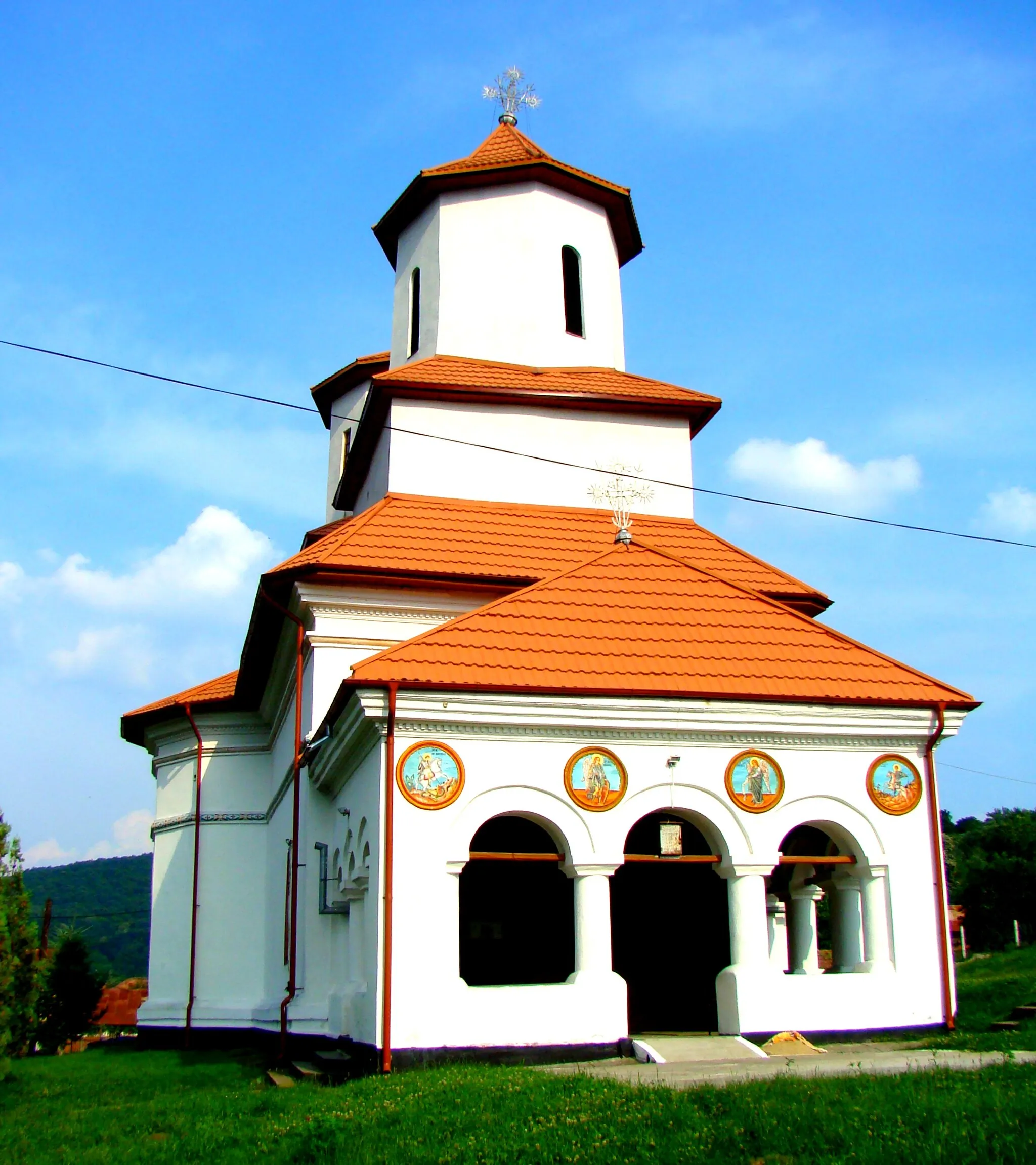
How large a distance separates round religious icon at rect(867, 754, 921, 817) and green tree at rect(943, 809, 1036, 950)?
3171 centimetres

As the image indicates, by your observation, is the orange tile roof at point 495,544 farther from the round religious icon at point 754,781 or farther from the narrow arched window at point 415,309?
the round religious icon at point 754,781

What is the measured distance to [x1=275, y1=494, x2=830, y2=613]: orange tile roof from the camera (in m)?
14.8

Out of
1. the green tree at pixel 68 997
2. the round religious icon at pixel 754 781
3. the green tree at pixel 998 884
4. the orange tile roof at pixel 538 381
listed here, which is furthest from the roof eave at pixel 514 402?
the green tree at pixel 998 884

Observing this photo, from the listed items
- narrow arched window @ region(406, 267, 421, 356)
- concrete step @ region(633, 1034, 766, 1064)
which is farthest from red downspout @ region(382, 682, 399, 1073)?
narrow arched window @ region(406, 267, 421, 356)

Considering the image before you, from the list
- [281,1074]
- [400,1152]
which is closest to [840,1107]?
[400,1152]

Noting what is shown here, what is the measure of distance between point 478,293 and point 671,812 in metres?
9.56

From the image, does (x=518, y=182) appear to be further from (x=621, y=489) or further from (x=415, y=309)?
(x=621, y=489)

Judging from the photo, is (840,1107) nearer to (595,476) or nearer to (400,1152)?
(400,1152)

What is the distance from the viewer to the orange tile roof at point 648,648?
1129cm

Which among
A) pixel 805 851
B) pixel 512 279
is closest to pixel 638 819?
pixel 805 851

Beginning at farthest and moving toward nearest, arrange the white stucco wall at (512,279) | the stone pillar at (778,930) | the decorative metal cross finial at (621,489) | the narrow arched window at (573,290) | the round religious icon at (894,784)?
the narrow arched window at (573,290)
the white stucco wall at (512,279)
the decorative metal cross finial at (621,489)
the stone pillar at (778,930)
the round religious icon at (894,784)

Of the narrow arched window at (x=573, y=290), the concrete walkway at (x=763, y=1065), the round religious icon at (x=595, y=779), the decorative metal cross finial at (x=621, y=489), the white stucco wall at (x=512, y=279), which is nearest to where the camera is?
the concrete walkway at (x=763, y=1065)

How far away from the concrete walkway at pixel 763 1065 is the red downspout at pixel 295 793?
17.3 feet

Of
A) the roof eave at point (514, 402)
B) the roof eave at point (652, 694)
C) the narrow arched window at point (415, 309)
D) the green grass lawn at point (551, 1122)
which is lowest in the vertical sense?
the green grass lawn at point (551, 1122)
